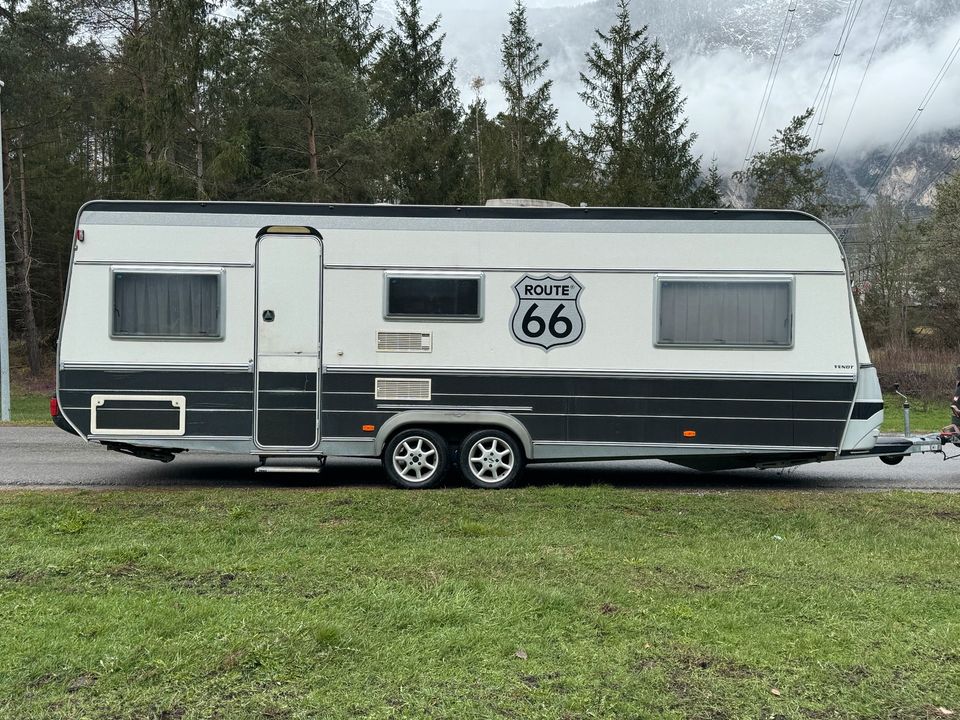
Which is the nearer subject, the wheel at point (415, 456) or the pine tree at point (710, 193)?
the wheel at point (415, 456)

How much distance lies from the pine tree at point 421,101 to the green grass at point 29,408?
1232cm

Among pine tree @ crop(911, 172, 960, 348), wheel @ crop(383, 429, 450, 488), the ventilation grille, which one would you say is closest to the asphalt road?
wheel @ crop(383, 429, 450, 488)

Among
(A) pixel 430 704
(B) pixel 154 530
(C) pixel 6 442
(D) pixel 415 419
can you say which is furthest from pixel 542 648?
(C) pixel 6 442

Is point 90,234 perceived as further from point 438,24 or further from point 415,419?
point 438,24

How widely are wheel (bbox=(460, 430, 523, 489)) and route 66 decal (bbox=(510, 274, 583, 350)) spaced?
3.50 feet

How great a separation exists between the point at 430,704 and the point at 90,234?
23.0 ft

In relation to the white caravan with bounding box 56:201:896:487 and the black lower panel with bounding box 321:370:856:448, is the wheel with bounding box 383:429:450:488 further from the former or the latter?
the black lower panel with bounding box 321:370:856:448

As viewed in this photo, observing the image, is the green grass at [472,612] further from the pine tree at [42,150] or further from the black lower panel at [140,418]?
the pine tree at [42,150]

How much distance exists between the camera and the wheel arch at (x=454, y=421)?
8617mm

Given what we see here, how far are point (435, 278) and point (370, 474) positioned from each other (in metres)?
2.72

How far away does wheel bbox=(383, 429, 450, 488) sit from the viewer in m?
8.68

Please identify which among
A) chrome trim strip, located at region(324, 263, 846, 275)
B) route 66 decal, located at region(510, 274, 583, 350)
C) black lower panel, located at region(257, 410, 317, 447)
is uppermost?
chrome trim strip, located at region(324, 263, 846, 275)

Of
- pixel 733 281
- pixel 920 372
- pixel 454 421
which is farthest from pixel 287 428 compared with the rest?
pixel 920 372

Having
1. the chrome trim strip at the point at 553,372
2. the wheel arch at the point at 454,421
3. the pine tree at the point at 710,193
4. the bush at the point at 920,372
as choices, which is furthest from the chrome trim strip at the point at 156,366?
the pine tree at the point at 710,193
